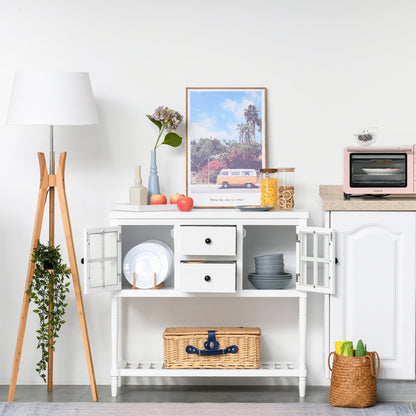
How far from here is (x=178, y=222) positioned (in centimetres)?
317

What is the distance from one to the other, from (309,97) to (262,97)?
0.80 ft

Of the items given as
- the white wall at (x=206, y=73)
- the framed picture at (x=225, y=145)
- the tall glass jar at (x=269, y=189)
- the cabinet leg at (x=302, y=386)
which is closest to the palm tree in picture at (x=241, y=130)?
the framed picture at (x=225, y=145)

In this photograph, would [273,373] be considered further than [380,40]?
No

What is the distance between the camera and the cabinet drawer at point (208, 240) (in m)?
3.12

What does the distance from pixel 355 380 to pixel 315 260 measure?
571mm

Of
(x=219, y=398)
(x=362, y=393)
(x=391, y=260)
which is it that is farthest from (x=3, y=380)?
(x=391, y=260)

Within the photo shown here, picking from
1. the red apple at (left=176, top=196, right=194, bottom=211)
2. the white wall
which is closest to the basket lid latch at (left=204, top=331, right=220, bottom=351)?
the white wall

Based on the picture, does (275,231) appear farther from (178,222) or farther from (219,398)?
(219,398)

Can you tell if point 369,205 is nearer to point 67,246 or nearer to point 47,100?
point 67,246

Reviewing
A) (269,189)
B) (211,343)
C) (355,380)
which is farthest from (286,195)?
(355,380)

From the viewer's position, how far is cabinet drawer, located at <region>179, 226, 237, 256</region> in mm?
3117

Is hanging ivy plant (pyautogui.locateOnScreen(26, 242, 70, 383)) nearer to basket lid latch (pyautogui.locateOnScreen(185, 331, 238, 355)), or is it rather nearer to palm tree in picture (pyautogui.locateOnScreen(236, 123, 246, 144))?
basket lid latch (pyautogui.locateOnScreen(185, 331, 238, 355))

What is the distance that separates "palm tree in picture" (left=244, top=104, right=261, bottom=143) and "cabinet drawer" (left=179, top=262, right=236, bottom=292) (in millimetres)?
717

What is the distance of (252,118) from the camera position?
3.44 m
